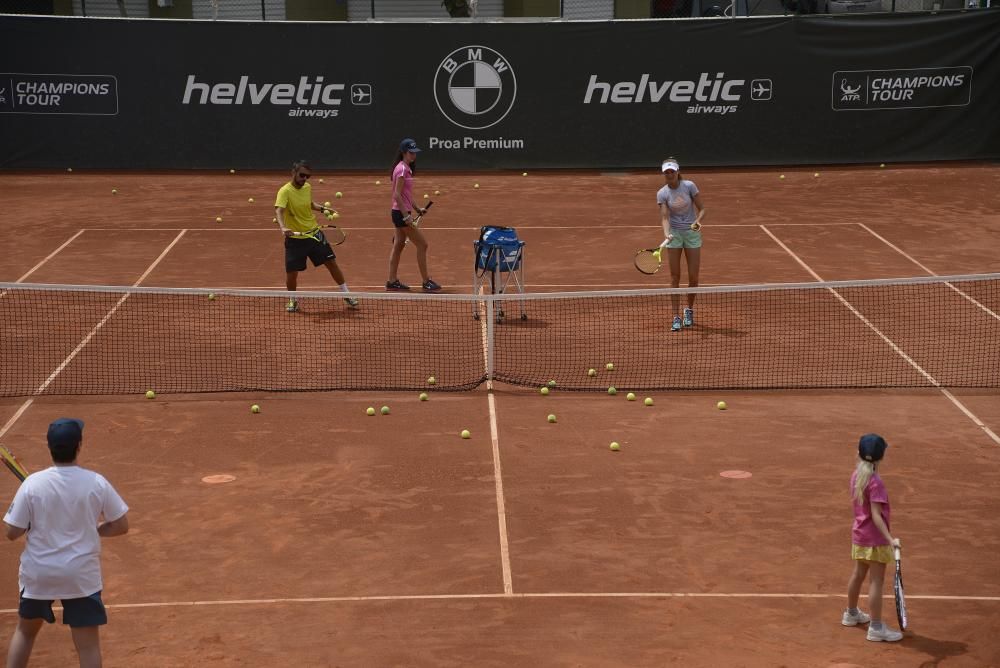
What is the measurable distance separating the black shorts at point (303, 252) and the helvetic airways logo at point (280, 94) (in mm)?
9799

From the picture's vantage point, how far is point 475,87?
23562 mm

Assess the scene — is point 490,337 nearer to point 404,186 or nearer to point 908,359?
point 404,186

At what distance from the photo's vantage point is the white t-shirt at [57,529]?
5957 mm

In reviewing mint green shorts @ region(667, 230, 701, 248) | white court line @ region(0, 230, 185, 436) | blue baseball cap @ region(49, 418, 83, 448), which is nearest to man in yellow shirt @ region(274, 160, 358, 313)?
white court line @ region(0, 230, 185, 436)

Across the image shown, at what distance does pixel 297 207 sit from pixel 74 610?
334 inches

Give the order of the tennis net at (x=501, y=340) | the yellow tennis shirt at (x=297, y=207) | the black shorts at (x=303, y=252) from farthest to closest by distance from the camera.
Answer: the black shorts at (x=303, y=252)
the yellow tennis shirt at (x=297, y=207)
the tennis net at (x=501, y=340)

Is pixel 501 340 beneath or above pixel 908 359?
above

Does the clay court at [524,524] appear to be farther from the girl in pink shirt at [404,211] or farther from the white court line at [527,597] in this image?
the girl in pink shirt at [404,211]

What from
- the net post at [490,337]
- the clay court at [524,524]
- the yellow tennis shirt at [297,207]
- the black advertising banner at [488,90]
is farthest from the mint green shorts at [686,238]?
the black advertising banner at [488,90]

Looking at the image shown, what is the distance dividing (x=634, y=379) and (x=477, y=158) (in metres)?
12.4

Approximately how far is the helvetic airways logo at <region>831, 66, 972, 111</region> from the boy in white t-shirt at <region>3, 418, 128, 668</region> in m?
20.0

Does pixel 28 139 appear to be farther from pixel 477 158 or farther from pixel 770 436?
pixel 770 436

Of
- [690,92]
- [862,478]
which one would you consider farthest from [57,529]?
[690,92]

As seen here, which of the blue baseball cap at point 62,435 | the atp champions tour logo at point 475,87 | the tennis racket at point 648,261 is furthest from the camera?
the atp champions tour logo at point 475,87
